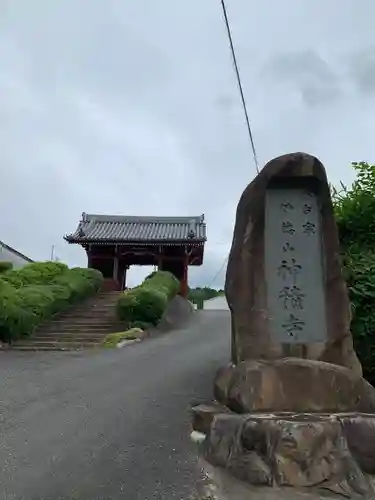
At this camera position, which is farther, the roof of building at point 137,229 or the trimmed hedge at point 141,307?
the roof of building at point 137,229

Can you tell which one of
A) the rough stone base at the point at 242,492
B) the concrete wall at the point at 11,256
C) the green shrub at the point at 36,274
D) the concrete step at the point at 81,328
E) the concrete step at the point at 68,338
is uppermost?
the concrete wall at the point at 11,256

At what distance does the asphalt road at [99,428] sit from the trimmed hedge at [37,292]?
347cm

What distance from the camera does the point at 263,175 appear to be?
4.92 m

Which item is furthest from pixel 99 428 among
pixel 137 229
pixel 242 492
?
pixel 137 229

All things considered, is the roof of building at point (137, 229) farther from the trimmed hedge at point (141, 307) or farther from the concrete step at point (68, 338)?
the concrete step at point (68, 338)

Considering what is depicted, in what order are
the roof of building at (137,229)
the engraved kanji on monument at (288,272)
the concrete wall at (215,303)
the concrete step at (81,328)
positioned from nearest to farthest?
the engraved kanji on monument at (288,272)
the concrete step at (81,328)
the roof of building at (137,229)
the concrete wall at (215,303)

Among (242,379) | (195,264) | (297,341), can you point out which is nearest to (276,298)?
Answer: (297,341)

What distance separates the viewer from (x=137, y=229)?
1078 inches

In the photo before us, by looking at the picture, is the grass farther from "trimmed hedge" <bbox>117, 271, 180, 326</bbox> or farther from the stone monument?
the stone monument

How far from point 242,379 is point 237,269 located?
1.15m

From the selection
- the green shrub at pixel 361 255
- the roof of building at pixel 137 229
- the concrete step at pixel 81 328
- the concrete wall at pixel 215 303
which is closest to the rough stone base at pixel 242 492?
the green shrub at pixel 361 255

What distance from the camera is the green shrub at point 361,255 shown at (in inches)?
231

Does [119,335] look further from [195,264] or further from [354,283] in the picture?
[195,264]

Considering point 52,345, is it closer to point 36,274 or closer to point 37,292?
point 37,292
